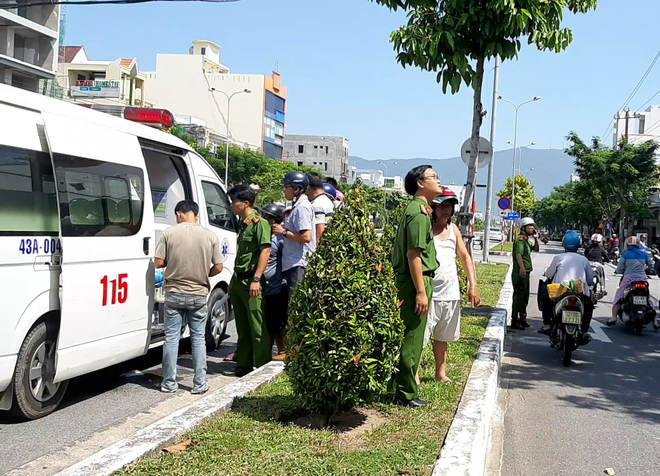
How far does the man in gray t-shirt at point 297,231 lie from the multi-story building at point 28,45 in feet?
112

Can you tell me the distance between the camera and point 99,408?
5.95 metres

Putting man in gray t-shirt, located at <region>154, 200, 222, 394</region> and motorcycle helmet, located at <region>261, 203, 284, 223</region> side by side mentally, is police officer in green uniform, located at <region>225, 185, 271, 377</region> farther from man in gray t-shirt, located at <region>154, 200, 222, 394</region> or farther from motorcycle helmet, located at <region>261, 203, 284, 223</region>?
man in gray t-shirt, located at <region>154, 200, 222, 394</region>

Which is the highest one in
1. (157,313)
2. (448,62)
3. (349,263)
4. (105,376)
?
(448,62)

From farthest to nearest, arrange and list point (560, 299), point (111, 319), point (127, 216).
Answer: point (560, 299) → point (127, 216) → point (111, 319)

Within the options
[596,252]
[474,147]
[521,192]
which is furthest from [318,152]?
[474,147]

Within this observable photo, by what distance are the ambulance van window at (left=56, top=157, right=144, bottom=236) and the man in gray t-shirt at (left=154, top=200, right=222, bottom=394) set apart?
0.38m

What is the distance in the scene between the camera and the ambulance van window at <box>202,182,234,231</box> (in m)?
8.28

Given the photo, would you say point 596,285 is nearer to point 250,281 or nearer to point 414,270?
point 250,281

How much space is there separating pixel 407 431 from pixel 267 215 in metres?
3.16

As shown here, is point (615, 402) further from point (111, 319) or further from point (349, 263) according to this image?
point (111, 319)

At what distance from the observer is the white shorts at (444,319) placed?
6.03 meters

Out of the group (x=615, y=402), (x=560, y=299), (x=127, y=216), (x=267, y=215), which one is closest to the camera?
(x=127, y=216)

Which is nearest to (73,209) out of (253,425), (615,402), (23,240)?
(23,240)

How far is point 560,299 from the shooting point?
878 centimetres
